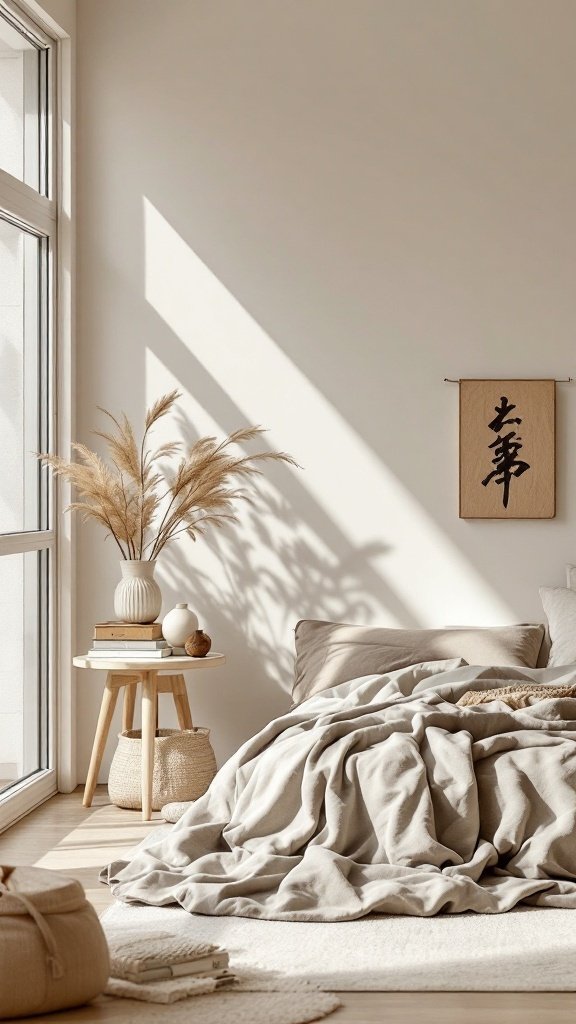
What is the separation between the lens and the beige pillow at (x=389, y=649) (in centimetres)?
523

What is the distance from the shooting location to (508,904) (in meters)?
3.57

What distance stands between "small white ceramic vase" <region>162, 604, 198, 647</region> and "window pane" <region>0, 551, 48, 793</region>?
22.6 inches

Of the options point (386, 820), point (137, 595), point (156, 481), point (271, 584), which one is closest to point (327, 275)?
point (156, 481)

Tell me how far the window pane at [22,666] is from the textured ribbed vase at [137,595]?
1.20 ft

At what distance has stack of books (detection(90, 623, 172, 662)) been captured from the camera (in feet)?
16.9

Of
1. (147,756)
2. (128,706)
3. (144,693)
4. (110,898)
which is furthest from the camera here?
(128,706)

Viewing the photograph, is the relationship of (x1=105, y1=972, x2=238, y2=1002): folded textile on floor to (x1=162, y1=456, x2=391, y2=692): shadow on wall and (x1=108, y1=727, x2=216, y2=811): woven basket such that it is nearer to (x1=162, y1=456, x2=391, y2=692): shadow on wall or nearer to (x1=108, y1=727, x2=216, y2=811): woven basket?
(x1=108, y1=727, x2=216, y2=811): woven basket

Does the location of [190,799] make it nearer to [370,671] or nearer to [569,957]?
[370,671]

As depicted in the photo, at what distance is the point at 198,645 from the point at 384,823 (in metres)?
1.57

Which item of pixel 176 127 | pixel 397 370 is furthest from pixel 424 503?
pixel 176 127

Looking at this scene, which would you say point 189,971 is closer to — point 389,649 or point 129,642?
point 129,642

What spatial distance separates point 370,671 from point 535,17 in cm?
299

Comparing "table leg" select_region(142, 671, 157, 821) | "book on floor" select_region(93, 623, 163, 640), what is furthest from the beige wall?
"table leg" select_region(142, 671, 157, 821)

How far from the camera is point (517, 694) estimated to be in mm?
4387
